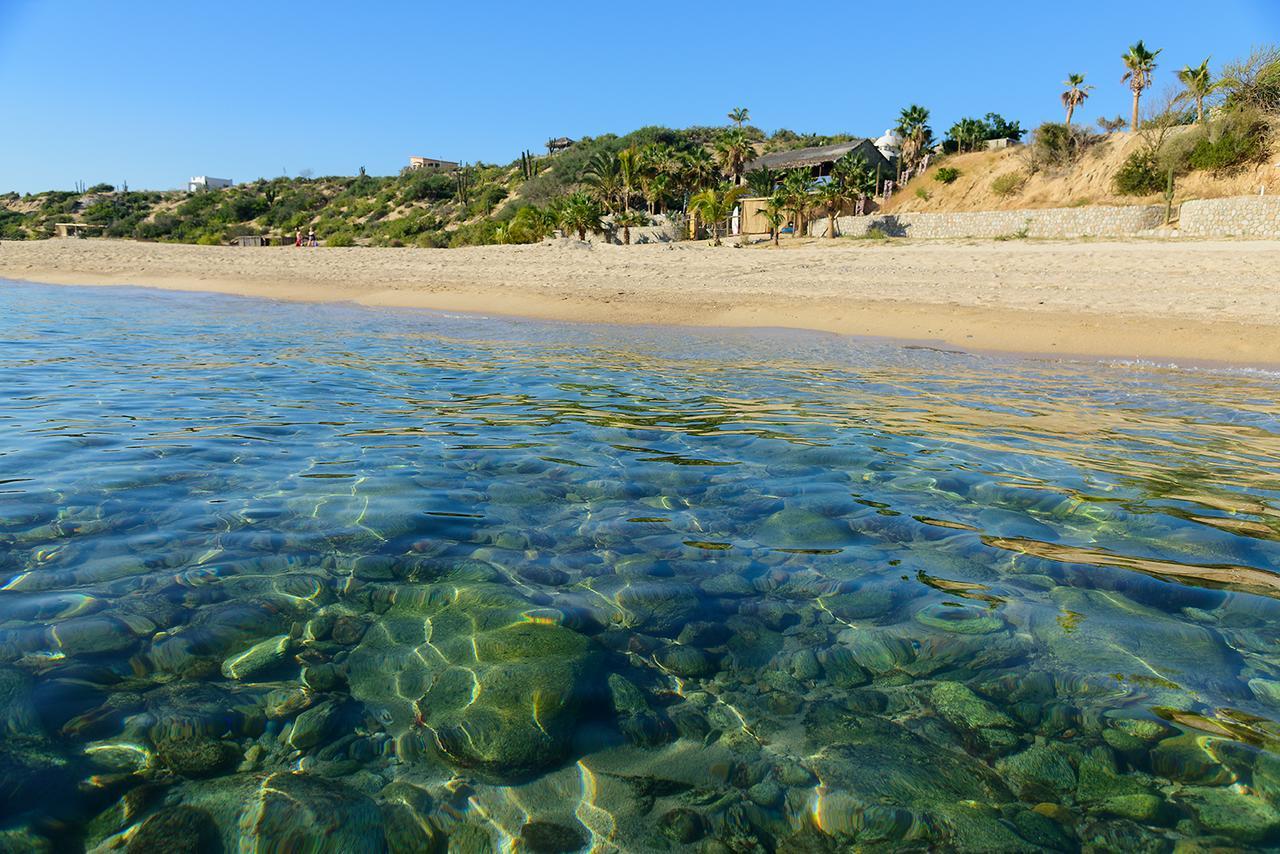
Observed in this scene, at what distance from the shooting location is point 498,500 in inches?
181

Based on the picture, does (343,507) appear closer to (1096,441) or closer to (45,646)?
(45,646)

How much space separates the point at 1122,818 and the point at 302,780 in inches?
89.0

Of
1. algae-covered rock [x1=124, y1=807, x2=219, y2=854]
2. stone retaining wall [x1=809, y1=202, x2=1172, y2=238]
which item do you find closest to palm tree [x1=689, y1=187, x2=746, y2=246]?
stone retaining wall [x1=809, y1=202, x2=1172, y2=238]

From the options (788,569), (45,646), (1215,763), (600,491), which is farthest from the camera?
(600,491)

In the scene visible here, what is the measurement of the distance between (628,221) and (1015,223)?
63.1ft

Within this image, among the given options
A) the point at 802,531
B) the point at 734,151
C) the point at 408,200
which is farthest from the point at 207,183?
the point at 802,531

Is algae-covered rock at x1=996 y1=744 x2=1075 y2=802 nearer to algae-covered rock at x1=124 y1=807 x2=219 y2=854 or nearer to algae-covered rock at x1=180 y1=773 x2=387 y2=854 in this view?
algae-covered rock at x1=180 y1=773 x2=387 y2=854

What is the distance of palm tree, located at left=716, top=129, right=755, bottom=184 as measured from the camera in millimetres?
50469

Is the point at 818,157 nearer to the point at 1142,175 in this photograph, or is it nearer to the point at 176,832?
the point at 1142,175

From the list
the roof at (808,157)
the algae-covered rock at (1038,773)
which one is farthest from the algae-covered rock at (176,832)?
the roof at (808,157)

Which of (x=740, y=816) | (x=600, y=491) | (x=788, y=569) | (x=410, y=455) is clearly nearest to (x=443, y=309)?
(x=410, y=455)

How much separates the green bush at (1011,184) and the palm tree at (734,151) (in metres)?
16.0

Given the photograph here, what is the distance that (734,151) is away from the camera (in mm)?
50500

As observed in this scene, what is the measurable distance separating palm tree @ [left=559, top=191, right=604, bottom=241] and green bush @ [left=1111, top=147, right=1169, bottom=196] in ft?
84.6
